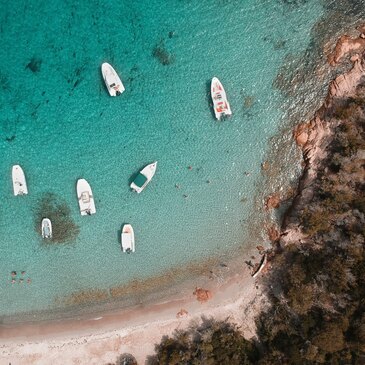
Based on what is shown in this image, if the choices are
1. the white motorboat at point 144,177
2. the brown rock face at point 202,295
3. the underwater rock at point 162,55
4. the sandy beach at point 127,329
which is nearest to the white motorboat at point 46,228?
the sandy beach at point 127,329

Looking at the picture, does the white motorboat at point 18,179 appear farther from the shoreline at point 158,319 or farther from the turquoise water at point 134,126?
the shoreline at point 158,319

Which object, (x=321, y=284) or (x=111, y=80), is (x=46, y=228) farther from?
(x=321, y=284)

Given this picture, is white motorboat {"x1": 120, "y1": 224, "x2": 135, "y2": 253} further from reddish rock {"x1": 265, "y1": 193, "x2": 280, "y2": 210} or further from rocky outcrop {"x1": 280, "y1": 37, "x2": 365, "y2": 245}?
rocky outcrop {"x1": 280, "y1": 37, "x2": 365, "y2": 245}

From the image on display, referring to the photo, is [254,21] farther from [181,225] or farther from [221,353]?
[221,353]

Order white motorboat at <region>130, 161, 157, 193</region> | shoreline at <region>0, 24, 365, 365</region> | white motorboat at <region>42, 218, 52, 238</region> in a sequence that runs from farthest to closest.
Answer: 1. white motorboat at <region>42, 218, 52, 238</region>
2. white motorboat at <region>130, 161, 157, 193</region>
3. shoreline at <region>0, 24, 365, 365</region>

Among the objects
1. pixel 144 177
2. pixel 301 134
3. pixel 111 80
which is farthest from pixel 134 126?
pixel 301 134

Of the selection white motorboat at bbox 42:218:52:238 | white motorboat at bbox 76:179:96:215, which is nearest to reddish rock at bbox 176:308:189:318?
white motorboat at bbox 76:179:96:215

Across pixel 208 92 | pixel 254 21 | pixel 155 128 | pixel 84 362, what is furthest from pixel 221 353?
pixel 254 21
